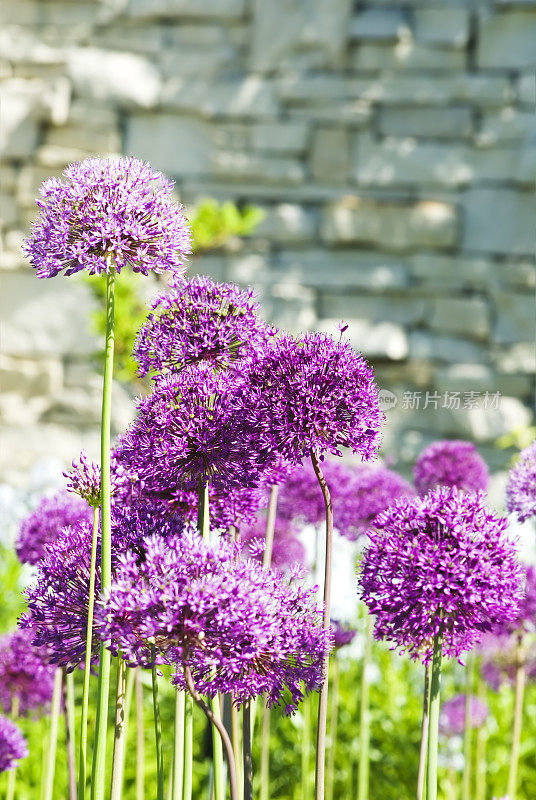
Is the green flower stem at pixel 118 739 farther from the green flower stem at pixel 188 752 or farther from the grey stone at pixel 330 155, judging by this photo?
the grey stone at pixel 330 155

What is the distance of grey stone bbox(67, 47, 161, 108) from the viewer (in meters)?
4.14

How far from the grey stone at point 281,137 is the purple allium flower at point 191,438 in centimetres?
335

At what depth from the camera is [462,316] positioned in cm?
411

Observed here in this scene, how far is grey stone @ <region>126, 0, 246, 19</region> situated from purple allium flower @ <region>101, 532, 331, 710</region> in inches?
149

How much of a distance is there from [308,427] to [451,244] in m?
3.36

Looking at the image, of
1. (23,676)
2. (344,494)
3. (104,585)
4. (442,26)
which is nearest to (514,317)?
(442,26)

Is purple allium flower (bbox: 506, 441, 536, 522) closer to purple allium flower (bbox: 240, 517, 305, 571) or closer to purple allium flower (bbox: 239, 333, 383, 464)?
purple allium flower (bbox: 239, 333, 383, 464)

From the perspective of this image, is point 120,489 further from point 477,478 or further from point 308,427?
point 477,478

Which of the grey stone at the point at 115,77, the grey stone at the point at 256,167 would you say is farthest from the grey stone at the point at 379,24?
the grey stone at the point at 115,77

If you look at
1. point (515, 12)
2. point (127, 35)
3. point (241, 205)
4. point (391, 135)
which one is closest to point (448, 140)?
point (391, 135)

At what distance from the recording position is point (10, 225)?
4.21 metres

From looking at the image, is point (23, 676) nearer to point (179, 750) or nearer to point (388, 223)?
point (179, 750)

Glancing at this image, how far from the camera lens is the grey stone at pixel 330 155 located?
4.12 m

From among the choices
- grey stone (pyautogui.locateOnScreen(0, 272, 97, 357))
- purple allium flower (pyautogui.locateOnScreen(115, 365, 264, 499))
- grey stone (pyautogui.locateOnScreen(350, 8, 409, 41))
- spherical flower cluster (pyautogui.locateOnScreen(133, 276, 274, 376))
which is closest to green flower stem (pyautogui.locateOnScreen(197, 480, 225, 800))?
purple allium flower (pyautogui.locateOnScreen(115, 365, 264, 499))
